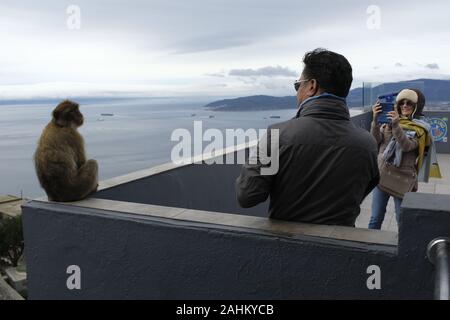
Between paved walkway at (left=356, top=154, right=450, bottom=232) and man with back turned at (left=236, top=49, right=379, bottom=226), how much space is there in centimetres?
259

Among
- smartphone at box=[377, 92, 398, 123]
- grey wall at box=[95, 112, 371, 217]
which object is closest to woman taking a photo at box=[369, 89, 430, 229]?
smartphone at box=[377, 92, 398, 123]

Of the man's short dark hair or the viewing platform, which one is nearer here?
the viewing platform

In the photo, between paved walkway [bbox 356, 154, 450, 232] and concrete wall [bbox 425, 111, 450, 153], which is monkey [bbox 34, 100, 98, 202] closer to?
paved walkway [bbox 356, 154, 450, 232]

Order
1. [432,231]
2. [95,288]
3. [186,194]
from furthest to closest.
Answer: [186,194] → [95,288] → [432,231]

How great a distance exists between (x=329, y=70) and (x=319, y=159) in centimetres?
44

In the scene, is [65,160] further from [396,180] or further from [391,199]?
[391,199]

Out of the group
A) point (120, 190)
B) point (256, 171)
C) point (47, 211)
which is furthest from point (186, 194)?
point (256, 171)

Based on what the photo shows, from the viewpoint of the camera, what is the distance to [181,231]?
2.26 m

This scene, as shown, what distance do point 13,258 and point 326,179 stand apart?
41647mm

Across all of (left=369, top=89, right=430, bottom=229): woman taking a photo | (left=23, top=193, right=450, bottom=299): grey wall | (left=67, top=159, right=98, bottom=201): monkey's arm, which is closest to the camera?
(left=23, top=193, right=450, bottom=299): grey wall

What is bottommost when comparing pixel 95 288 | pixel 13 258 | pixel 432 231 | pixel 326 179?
pixel 13 258

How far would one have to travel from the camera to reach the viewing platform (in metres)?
1.81

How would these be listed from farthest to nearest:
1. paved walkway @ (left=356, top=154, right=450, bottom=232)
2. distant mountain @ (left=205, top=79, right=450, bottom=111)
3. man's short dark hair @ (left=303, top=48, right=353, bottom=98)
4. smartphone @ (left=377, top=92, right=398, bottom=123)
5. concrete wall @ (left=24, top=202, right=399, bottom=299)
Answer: distant mountain @ (left=205, top=79, right=450, bottom=111), paved walkway @ (left=356, top=154, right=450, bottom=232), smartphone @ (left=377, top=92, right=398, bottom=123), man's short dark hair @ (left=303, top=48, right=353, bottom=98), concrete wall @ (left=24, top=202, right=399, bottom=299)
